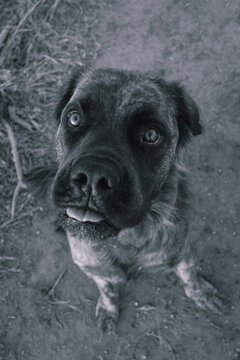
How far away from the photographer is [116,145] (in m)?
2.33

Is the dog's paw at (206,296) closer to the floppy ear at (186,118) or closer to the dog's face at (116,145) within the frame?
the dog's face at (116,145)

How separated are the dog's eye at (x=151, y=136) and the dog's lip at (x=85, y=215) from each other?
0.68 meters

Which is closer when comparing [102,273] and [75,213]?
[75,213]

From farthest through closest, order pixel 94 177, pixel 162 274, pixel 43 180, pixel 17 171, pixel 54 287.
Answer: pixel 17 171 → pixel 54 287 → pixel 162 274 → pixel 43 180 → pixel 94 177

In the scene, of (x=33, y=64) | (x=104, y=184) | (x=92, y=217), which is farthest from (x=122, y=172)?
(x=33, y=64)

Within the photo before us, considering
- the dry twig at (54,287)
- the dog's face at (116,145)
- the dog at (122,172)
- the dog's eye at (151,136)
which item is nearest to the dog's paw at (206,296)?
the dog at (122,172)

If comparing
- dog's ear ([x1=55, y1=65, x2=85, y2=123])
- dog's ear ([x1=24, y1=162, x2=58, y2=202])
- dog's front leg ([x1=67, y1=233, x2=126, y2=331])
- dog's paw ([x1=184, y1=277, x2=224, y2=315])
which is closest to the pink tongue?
dog's front leg ([x1=67, y1=233, x2=126, y2=331])

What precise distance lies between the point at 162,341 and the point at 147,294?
1.72ft

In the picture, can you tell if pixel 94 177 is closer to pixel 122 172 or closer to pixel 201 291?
pixel 122 172

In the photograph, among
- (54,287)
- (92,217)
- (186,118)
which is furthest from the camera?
(54,287)

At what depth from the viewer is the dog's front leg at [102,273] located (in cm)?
293

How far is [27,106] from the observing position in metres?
4.52

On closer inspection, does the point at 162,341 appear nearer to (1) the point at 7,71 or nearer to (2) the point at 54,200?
(2) the point at 54,200

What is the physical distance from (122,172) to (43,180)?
1.41 metres
